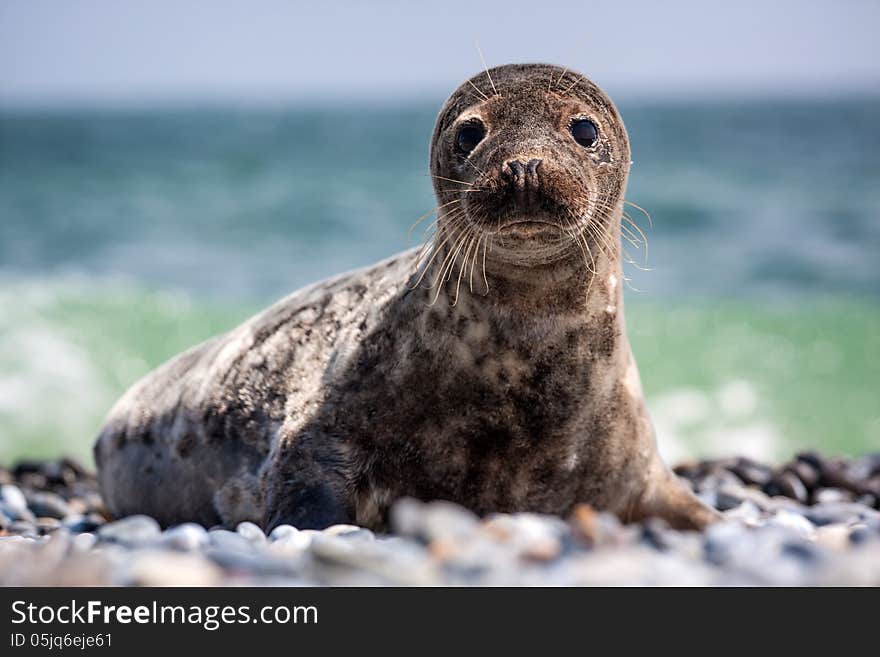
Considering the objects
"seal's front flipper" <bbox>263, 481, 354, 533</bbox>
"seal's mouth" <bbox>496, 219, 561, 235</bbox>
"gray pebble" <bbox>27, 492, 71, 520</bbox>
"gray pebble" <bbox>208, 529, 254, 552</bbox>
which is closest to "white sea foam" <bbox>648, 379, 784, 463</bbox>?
"gray pebble" <bbox>27, 492, 71, 520</bbox>

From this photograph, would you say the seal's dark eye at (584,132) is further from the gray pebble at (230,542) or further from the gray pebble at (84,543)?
the gray pebble at (84,543)

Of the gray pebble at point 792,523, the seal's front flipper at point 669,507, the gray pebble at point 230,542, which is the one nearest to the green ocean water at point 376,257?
the gray pebble at point 792,523

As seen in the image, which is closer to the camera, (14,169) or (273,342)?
(273,342)

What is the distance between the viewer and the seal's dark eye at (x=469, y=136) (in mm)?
3832

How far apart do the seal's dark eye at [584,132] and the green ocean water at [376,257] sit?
5764 millimetres

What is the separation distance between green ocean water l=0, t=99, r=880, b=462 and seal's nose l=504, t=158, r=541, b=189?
243 inches

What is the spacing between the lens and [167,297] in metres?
15.1

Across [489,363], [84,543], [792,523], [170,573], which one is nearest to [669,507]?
[792,523]

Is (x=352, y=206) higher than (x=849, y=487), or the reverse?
(x=352, y=206)

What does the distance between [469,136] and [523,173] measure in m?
0.48

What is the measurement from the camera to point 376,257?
58.8ft
